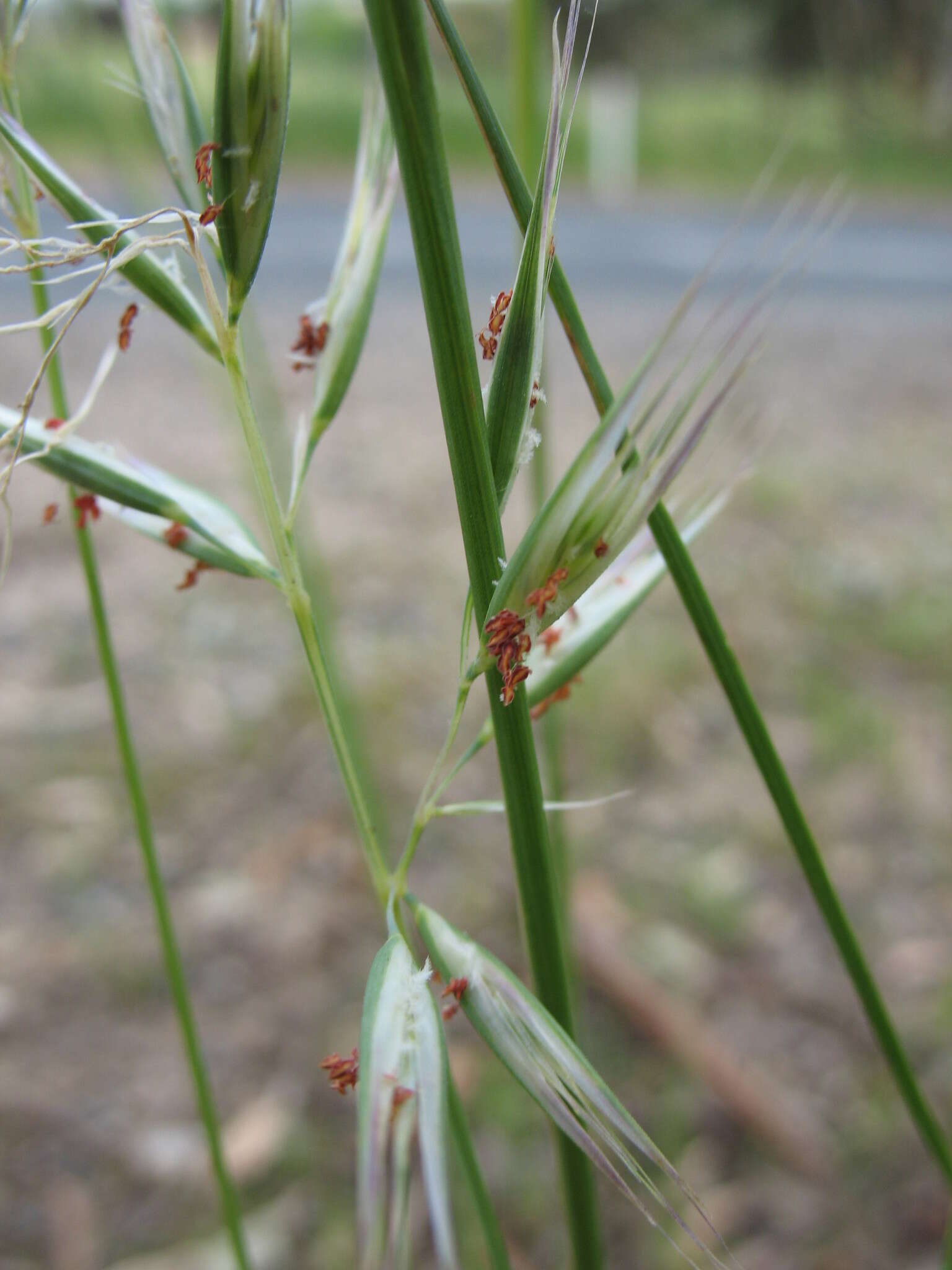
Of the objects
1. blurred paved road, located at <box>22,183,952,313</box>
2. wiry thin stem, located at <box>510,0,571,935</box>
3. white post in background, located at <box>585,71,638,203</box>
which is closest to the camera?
wiry thin stem, located at <box>510,0,571,935</box>

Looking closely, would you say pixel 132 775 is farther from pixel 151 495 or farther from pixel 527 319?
pixel 527 319

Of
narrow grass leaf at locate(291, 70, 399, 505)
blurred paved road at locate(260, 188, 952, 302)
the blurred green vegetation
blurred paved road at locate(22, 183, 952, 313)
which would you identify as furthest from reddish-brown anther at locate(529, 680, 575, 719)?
the blurred green vegetation

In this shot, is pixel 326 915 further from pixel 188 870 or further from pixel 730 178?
pixel 730 178

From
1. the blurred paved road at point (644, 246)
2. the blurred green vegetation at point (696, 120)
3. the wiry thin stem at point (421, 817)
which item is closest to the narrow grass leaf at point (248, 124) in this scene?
the wiry thin stem at point (421, 817)

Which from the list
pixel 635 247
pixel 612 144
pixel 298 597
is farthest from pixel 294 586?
pixel 612 144

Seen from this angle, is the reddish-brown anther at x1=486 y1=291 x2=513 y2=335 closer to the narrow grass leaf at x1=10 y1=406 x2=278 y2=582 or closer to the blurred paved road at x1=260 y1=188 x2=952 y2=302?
the narrow grass leaf at x1=10 y1=406 x2=278 y2=582

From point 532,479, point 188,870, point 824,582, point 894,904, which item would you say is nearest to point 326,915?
point 188,870

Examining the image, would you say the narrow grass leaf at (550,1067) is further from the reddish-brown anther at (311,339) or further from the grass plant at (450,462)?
the reddish-brown anther at (311,339)

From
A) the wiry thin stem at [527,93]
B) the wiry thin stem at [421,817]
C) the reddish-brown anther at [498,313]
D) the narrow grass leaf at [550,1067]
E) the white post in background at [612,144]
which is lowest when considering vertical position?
the narrow grass leaf at [550,1067]
